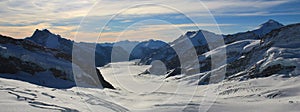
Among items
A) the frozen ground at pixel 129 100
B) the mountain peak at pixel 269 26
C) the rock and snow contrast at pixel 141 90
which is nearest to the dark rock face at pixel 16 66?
the rock and snow contrast at pixel 141 90

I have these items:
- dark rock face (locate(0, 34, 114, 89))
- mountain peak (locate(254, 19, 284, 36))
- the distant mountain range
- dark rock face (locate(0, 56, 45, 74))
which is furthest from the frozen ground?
mountain peak (locate(254, 19, 284, 36))

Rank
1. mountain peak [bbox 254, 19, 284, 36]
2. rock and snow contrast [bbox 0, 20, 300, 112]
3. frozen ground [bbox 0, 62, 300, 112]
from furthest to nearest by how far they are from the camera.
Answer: mountain peak [bbox 254, 19, 284, 36] < rock and snow contrast [bbox 0, 20, 300, 112] < frozen ground [bbox 0, 62, 300, 112]

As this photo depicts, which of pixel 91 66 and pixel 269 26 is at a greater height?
pixel 269 26

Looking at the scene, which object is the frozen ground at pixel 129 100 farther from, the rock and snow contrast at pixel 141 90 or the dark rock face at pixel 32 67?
the dark rock face at pixel 32 67

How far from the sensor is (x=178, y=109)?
17016 mm

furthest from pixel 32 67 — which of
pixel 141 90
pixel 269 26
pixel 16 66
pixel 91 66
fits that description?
pixel 269 26

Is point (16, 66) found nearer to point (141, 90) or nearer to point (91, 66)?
point (91, 66)

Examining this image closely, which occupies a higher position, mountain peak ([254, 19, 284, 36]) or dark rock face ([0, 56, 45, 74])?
mountain peak ([254, 19, 284, 36])

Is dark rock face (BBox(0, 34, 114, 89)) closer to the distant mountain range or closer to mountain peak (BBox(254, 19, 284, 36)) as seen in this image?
the distant mountain range

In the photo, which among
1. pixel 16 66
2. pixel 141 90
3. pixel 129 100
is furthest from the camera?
pixel 141 90

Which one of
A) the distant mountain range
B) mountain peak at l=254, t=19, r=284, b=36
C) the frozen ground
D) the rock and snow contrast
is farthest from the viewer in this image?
mountain peak at l=254, t=19, r=284, b=36

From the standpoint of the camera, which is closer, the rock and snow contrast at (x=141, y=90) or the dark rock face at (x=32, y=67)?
the rock and snow contrast at (x=141, y=90)

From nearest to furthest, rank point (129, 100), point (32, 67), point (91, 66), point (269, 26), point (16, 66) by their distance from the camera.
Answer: point (129, 100) → point (16, 66) → point (32, 67) → point (91, 66) → point (269, 26)

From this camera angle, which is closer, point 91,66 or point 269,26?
point 91,66
